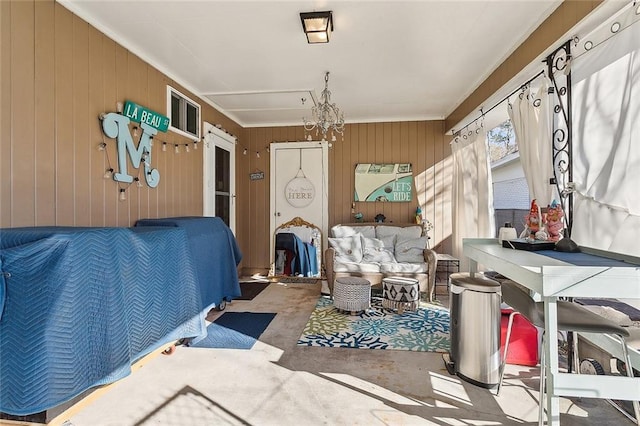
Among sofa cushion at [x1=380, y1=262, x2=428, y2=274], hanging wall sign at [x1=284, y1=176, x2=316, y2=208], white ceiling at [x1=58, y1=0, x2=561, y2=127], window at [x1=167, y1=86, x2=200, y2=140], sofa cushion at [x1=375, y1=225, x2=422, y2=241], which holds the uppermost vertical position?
white ceiling at [x1=58, y1=0, x2=561, y2=127]

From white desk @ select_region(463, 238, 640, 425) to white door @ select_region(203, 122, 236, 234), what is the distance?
12.0ft

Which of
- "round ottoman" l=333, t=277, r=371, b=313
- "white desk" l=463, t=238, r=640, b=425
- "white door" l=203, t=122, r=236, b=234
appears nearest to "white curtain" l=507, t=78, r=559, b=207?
"white desk" l=463, t=238, r=640, b=425

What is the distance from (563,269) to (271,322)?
2.62 m

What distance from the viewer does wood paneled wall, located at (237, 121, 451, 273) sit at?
496cm

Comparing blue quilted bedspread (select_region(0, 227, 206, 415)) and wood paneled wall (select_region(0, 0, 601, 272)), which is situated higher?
wood paneled wall (select_region(0, 0, 601, 272))

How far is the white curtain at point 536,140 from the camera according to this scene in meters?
2.32

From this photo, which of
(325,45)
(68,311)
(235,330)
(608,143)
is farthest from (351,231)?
(68,311)

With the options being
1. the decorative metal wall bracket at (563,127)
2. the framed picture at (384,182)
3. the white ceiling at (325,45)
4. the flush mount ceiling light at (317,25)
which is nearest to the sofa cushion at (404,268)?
the framed picture at (384,182)

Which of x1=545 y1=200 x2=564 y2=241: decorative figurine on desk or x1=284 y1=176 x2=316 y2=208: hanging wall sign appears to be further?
x1=284 y1=176 x2=316 y2=208: hanging wall sign

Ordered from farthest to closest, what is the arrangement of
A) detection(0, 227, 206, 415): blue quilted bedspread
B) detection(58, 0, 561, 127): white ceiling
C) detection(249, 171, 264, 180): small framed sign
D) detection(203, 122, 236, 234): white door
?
detection(249, 171, 264, 180): small framed sign
detection(203, 122, 236, 234): white door
detection(58, 0, 561, 127): white ceiling
detection(0, 227, 206, 415): blue quilted bedspread

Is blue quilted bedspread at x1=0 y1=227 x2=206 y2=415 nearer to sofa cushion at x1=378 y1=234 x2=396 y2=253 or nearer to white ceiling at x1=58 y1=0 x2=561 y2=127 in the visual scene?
white ceiling at x1=58 y1=0 x2=561 y2=127

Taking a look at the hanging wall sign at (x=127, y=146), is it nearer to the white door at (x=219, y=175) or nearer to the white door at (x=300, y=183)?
the white door at (x=219, y=175)

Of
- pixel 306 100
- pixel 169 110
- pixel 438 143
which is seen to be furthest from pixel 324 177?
pixel 169 110

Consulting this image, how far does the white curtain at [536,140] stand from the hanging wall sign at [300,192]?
→ 10.4ft
